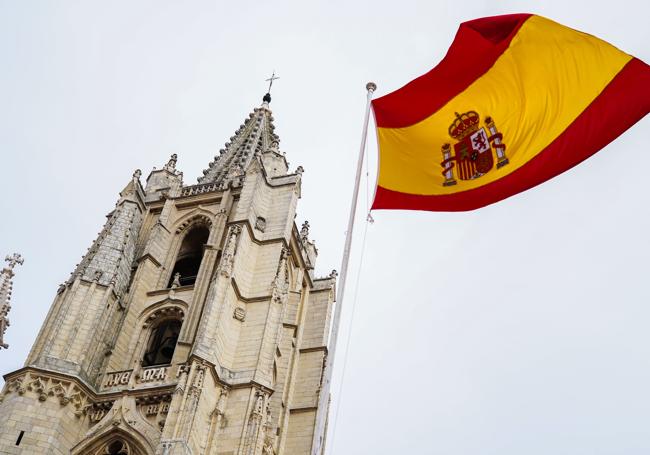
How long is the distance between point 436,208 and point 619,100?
10.4 feet

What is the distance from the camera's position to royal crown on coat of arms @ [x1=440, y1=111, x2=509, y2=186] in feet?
43.0

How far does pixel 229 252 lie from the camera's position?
25.2 m

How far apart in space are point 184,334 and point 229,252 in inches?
111

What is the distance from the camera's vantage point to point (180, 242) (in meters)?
29.9

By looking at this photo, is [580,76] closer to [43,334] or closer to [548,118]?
[548,118]

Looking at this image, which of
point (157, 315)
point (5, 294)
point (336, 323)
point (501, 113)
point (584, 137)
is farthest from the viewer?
point (157, 315)

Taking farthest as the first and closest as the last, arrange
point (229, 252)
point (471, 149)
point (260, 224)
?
1. point (260, 224)
2. point (229, 252)
3. point (471, 149)

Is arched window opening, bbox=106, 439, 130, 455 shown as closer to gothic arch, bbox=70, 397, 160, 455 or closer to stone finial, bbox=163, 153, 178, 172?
gothic arch, bbox=70, 397, 160, 455

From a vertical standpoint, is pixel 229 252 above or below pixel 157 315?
above

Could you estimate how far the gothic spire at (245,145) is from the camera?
36300 millimetres

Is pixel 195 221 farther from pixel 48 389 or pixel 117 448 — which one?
pixel 117 448

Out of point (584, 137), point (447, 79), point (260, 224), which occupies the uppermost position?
point (260, 224)

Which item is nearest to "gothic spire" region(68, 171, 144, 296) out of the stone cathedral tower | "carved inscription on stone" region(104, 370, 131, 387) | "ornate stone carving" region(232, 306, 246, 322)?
the stone cathedral tower

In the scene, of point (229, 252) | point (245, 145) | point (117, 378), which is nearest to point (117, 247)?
point (229, 252)
